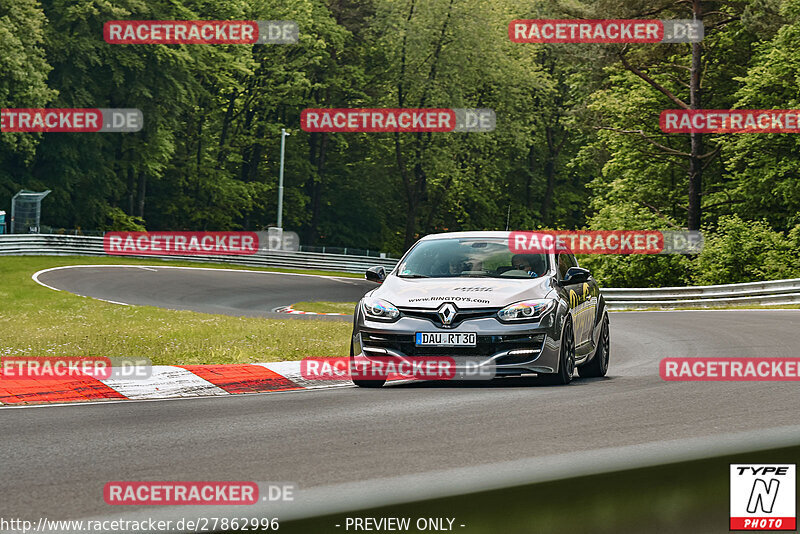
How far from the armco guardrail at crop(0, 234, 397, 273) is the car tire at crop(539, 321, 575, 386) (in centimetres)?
4390

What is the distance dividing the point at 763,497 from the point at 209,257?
55.0m

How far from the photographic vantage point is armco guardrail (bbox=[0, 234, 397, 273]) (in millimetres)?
51625

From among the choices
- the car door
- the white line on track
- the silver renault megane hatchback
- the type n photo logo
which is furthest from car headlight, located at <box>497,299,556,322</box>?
the type n photo logo

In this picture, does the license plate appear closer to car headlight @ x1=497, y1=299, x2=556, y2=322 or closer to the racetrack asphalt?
car headlight @ x1=497, y1=299, x2=556, y2=322

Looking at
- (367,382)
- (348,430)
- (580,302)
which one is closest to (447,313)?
(367,382)

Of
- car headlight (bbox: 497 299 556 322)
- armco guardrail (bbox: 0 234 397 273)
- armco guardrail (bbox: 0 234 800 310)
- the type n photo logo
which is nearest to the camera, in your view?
the type n photo logo

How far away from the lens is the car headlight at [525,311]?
10625mm

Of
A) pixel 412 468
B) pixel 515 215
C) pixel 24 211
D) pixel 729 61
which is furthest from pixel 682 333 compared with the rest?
pixel 515 215

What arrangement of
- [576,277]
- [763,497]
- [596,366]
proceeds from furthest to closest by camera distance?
[596,366], [576,277], [763,497]

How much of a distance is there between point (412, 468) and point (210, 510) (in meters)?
2.00

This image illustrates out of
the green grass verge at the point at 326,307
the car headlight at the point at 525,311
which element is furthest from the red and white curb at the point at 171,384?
the green grass verge at the point at 326,307

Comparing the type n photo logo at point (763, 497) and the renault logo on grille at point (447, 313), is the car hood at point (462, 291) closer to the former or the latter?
the renault logo on grille at point (447, 313)

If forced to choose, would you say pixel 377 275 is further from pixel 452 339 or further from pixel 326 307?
pixel 326 307

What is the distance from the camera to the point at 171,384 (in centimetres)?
1050
